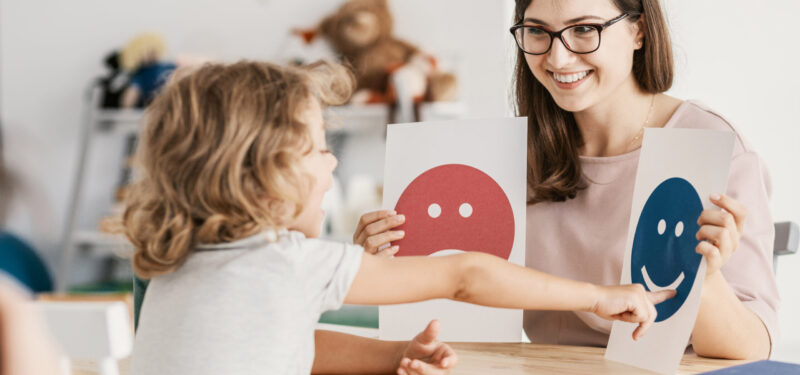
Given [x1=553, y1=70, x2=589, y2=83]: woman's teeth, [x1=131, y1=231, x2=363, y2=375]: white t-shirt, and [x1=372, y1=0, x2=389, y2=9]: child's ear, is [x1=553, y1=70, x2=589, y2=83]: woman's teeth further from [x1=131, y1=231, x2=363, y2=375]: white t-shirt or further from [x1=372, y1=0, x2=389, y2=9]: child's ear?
[x1=372, y1=0, x2=389, y2=9]: child's ear

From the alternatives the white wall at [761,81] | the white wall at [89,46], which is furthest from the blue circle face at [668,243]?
the white wall at [89,46]

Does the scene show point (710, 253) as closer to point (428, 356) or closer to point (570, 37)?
point (428, 356)

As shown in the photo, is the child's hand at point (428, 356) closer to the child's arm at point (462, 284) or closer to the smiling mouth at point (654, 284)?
the child's arm at point (462, 284)

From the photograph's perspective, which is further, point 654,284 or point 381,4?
point 381,4

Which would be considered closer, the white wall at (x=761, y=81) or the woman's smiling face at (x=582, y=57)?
the woman's smiling face at (x=582, y=57)

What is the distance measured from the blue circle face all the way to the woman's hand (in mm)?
15

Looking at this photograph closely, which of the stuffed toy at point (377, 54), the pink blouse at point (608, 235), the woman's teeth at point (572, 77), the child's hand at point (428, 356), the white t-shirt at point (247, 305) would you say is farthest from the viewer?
the stuffed toy at point (377, 54)

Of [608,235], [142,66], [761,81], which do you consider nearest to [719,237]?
[608,235]

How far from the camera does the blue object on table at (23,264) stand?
2824mm

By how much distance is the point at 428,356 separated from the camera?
2.33ft

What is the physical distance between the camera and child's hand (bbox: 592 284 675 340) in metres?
0.66

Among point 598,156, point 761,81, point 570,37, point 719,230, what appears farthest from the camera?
point 761,81

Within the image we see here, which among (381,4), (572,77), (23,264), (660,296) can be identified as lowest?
(23,264)

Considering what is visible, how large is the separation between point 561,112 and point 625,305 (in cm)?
53
